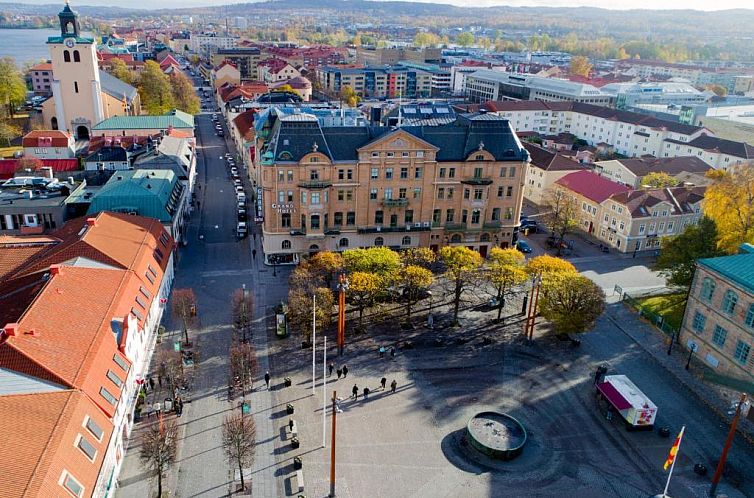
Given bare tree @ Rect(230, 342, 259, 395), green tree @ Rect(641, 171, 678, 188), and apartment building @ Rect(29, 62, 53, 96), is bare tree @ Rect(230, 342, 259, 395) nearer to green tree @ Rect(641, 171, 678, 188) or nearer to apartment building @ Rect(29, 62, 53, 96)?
green tree @ Rect(641, 171, 678, 188)

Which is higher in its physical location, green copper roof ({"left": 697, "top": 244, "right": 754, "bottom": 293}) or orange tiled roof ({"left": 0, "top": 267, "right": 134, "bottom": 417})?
green copper roof ({"left": 697, "top": 244, "right": 754, "bottom": 293})

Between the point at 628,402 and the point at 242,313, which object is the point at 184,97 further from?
the point at 628,402

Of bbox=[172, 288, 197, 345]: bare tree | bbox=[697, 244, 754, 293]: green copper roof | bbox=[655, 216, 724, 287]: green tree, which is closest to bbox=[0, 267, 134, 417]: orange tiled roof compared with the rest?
bbox=[172, 288, 197, 345]: bare tree

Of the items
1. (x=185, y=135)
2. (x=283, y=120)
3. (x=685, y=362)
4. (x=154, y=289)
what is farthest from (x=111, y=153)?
(x=685, y=362)

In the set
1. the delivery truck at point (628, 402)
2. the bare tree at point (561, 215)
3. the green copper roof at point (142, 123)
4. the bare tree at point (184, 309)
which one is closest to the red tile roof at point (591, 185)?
the bare tree at point (561, 215)

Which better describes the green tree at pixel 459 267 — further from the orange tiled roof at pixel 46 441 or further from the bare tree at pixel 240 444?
the orange tiled roof at pixel 46 441

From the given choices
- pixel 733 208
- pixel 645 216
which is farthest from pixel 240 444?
pixel 645 216
